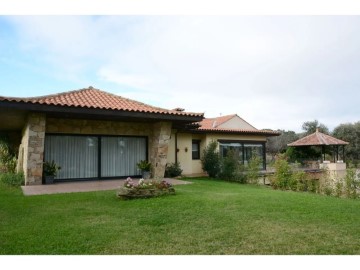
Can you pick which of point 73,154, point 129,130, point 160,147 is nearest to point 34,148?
point 73,154

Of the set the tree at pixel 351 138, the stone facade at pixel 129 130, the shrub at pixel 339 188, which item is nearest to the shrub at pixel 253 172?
the shrub at pixel 339 188

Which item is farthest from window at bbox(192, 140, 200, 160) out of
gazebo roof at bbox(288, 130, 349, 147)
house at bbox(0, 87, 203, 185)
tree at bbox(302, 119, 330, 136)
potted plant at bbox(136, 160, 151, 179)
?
tree at bbox(302, 119, 330, 136)

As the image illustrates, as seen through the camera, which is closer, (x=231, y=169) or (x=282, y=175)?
(x=282, y=175)

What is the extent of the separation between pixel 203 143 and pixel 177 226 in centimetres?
1380

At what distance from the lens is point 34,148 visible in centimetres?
1121

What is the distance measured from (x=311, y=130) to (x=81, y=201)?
4126cm

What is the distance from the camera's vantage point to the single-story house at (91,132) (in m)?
11.2

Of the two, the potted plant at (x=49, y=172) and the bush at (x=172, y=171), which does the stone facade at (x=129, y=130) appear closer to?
the bush at (x=172, y=171)

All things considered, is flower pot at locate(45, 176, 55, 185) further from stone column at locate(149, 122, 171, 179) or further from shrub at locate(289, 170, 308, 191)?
shrub at locate(289, 170, 308, 191)

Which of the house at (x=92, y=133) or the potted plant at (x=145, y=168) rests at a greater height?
A: the house at (x=92, y=133)

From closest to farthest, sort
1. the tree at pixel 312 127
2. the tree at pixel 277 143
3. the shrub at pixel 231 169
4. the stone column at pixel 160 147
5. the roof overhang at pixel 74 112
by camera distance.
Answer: the roof overhang at pixel 74 112
the stone column at pixel 160 147
the shrub at pixel 231 169
the tree at pixel 312 127
the tree at pixel 277 143

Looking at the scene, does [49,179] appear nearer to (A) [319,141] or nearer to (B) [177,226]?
(B) [177,226]

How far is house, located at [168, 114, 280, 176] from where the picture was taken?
17562 mm

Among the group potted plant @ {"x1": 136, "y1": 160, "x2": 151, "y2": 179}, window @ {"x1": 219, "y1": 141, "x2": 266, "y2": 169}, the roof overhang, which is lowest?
potted plant @ {"x1": 136, "y1": 160, "x2": 151, "y2": 179}
